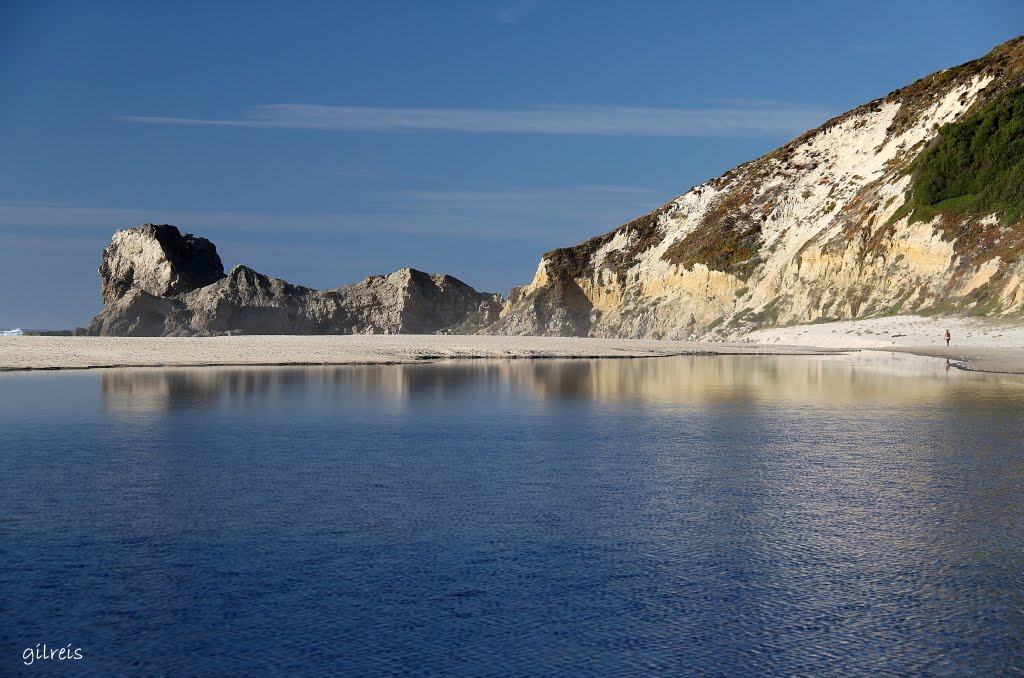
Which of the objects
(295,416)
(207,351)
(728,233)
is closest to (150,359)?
(207,351)

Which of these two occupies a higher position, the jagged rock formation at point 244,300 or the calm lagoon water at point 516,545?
the jagged rock formation at point 244,300

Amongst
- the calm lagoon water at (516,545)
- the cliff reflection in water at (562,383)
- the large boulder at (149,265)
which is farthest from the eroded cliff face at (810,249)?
the large boulder at (149,265)

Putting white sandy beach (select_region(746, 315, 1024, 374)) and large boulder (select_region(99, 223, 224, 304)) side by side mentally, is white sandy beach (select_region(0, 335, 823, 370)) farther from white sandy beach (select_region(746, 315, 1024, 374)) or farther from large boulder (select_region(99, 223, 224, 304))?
large boulder (select_region(99, 223, 224, 304))

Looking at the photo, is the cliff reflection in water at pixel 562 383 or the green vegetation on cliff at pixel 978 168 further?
the green vegetation on cliff at pixel 978 168

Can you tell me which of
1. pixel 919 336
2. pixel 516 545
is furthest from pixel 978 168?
pixel 516 545

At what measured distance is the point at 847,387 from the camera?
2794cm

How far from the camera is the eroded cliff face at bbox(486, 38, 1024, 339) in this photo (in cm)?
7269

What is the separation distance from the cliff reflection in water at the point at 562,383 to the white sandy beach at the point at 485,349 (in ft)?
13.2

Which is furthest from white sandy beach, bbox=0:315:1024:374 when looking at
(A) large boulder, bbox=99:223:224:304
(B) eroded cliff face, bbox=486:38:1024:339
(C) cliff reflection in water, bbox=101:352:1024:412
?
(A) large boulder, bbox=99:223:224:304

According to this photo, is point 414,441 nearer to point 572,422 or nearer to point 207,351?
point 572,422

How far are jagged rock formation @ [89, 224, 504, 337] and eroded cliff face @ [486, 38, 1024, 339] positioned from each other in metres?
41.2

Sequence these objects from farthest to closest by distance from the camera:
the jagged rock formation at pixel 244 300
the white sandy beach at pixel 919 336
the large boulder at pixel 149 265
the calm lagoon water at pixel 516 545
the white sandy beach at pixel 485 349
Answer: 1. the large boulder at pixel 149 265
2. the jagged rock formation at pixel 244 300
3. the white sandy beach at pixel 919 336
4. the white sandy beach at pixel 485 349
5. the calm lagoon water at pixel 516 545

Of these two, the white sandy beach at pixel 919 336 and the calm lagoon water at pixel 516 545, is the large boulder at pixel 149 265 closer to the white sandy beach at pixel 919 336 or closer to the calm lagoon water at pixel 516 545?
the white sandy beach at pixel 919 336

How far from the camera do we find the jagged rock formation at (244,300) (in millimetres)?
157875
